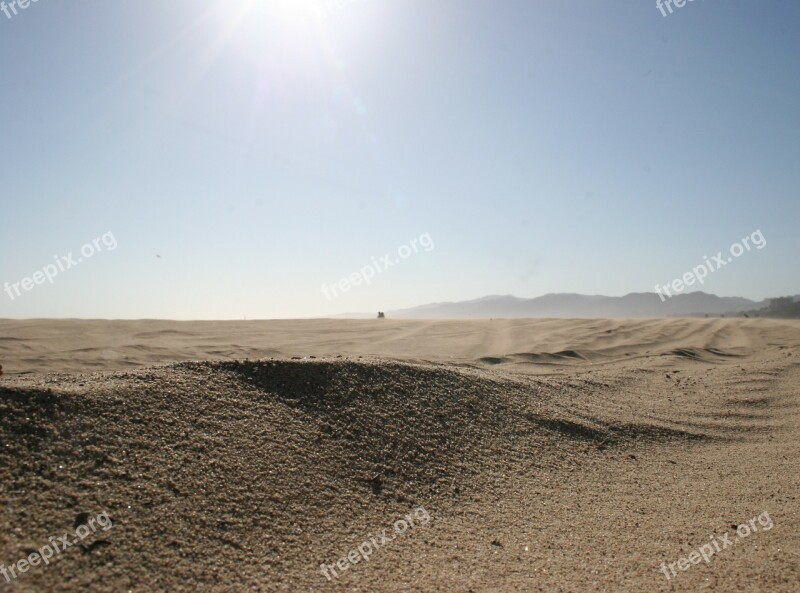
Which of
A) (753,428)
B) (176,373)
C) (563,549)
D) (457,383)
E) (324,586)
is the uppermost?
(176,373)

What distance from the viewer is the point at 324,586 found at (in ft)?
7.22

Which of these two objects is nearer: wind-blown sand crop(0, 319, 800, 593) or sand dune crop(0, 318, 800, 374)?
wind-blown sand crop(0, 319, 800, 593)

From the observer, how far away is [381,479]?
3.22m

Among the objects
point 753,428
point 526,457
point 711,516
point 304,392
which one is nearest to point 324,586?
point 304,392

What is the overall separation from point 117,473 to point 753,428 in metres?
5.91

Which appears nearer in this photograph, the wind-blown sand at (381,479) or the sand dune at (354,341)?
the wind-blown sand at (381,479)

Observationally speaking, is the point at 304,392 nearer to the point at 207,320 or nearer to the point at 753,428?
the point at 753,428

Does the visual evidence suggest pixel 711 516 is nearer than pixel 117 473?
No

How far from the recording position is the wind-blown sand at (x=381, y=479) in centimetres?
227

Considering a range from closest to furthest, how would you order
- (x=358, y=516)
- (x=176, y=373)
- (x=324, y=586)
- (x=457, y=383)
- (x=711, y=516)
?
(x=324, y=586), (x=358, y=516), (x=711, y=516), (x=176, y=373), (x=457, y=383)

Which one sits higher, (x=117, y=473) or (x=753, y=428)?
(x=117, y=473)

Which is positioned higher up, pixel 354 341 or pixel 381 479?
pixel 354 341

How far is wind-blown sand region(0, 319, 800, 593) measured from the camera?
227 centimetres

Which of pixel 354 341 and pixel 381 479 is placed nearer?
pixel 381 479
